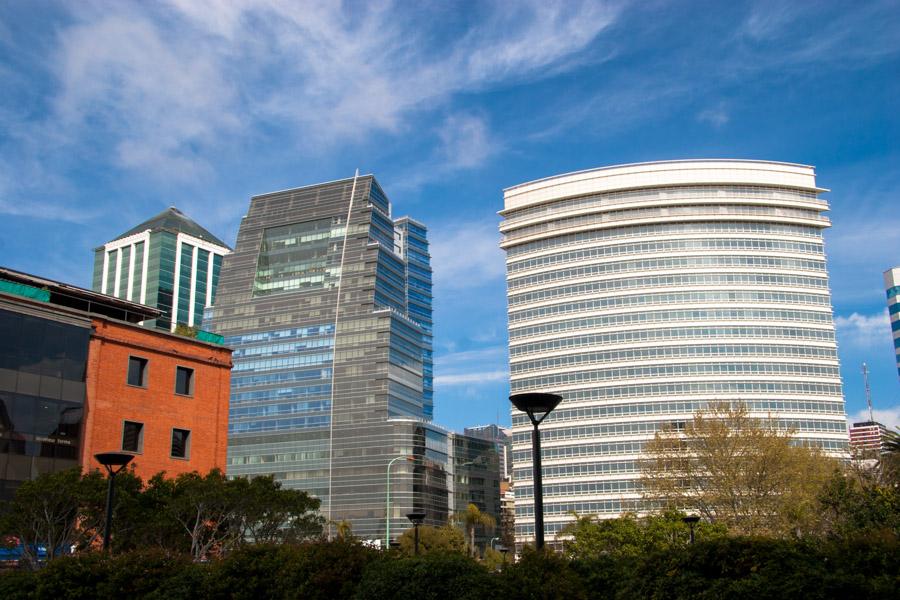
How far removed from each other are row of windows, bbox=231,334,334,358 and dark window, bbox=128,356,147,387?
10869 cm

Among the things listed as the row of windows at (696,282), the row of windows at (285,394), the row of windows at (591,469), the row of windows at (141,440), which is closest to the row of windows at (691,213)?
the row of windows at (696,282)

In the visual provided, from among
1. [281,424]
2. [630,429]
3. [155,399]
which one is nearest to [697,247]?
[630,429]

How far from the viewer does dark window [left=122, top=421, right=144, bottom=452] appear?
45891 mm

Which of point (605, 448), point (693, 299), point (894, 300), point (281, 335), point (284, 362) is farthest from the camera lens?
point (894, 300)

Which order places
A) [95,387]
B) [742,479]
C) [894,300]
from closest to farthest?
[95,387] < [742,479] < [894,300]

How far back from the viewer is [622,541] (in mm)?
50781

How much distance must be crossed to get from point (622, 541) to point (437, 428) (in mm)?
104140

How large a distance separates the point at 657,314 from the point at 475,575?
370 feet

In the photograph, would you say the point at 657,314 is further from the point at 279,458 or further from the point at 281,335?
the point at 279,458

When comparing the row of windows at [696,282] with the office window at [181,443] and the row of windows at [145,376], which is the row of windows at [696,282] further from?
the office window at [181,443]

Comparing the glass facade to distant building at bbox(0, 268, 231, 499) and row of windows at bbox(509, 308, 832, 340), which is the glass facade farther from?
row of windows at bbox(509, 308, 832, 340)

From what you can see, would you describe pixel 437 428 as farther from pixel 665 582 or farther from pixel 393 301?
pixel 665 582

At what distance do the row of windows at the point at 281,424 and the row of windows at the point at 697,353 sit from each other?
4851cm

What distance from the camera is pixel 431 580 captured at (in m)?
16.4
